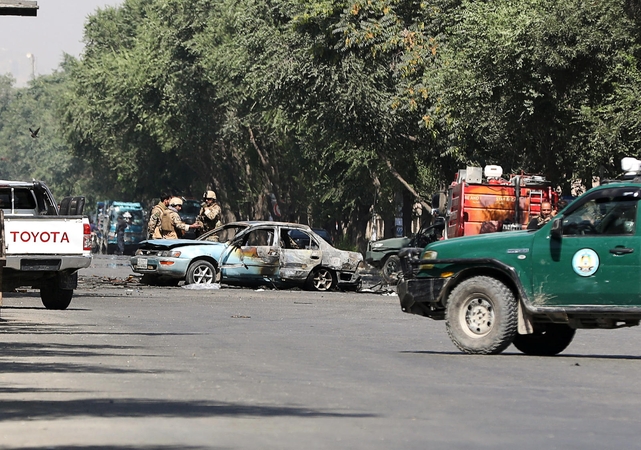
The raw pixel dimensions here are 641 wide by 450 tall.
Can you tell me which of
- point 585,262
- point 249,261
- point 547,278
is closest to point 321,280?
point 249,261

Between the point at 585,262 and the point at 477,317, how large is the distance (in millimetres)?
1312

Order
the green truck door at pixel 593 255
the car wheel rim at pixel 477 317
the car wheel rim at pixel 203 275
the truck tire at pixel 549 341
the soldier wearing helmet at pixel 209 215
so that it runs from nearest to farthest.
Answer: the green truck door at pixel 593 255
the car wheel rim at pixel 477 317
the truck tire at pixel 549 341
the car wheel rim at pixel 203 275
the soldier wearing helmet at pixel 209 215

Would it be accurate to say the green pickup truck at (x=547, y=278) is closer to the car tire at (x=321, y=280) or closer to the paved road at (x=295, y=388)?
the paved road at (x=295, y=388)

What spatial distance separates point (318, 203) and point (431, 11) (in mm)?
25544

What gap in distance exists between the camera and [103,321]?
20984 mm

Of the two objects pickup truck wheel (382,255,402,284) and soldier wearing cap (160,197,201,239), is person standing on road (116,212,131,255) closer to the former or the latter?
pickup truck wheel (382,255,402,284)

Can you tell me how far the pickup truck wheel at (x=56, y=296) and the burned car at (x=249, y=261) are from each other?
844 cm

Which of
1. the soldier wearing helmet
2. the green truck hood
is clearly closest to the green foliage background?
the soldier wearing helmet

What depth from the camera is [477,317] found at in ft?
53.6

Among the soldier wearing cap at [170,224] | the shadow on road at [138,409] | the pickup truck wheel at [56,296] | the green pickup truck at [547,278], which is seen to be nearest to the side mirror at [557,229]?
the green pickup truck at [547,278]

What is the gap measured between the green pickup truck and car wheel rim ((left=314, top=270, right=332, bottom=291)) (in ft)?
54.5

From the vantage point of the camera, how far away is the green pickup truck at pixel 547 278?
51.1 feet

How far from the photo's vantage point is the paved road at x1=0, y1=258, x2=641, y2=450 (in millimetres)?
9125

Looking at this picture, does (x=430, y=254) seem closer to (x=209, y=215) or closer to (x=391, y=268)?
(x=209, y=215)
